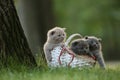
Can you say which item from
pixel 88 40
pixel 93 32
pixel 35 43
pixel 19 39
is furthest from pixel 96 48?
pixel 93 32

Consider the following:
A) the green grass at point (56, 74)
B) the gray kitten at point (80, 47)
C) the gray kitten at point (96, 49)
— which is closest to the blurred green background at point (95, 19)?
the gray kitten at point (96, 49)

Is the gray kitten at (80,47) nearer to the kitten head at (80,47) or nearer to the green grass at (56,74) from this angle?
the kitten head at (80,47)

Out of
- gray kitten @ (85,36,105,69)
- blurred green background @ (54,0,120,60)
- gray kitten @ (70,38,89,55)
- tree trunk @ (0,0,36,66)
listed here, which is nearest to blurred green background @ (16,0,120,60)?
blurred green background @ (54,0,120,60)

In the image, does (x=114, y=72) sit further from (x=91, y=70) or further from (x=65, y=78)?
(x=65, y=78)

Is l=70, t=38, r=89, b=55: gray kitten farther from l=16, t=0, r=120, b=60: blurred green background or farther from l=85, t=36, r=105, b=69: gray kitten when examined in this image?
l=16, t=0, r=120, b=60: blurred green background

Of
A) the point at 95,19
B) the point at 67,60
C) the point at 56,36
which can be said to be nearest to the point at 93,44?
the point at 67,60

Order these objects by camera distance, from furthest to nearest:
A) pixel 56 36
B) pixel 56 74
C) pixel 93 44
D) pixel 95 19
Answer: pixel 95 19 → pixel 93 44 → pixel 56 36 → pixel 56 74

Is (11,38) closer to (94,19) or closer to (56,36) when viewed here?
(56,36)
